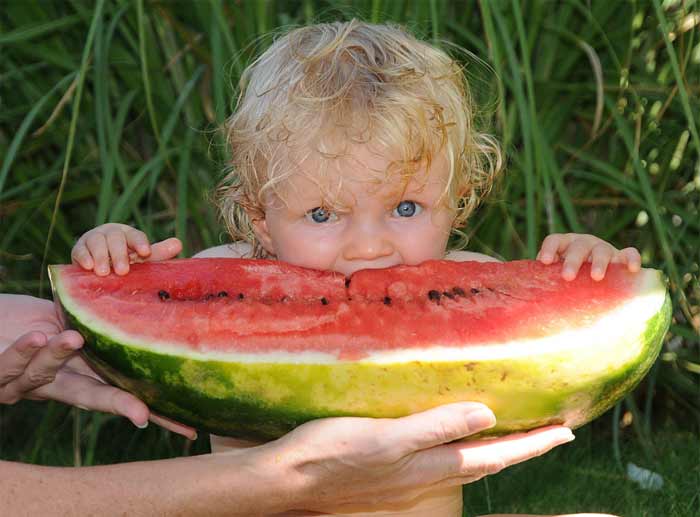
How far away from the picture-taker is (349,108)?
182cm

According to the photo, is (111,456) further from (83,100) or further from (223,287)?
(223,287)

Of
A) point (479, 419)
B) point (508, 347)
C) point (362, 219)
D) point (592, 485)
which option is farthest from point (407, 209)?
point (592, 485)

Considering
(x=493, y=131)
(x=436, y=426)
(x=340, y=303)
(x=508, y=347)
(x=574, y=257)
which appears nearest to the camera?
(x=436, y=426)

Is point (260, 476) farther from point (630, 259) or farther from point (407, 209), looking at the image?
point (630, 259)

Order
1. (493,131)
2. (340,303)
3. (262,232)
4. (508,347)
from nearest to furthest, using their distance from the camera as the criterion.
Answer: (508,347)
(340,303)
(262,232)
(493,131)

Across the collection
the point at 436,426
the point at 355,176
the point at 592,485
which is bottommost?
the point at 592,485

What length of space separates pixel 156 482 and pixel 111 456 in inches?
54.6

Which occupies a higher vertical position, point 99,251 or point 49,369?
point 99,251

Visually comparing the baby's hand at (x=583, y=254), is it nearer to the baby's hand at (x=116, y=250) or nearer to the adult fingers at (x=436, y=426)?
the adult fingers at (x=436, y=426)

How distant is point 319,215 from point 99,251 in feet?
1.29

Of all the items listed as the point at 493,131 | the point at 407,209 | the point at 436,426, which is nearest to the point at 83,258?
the point at 407,209

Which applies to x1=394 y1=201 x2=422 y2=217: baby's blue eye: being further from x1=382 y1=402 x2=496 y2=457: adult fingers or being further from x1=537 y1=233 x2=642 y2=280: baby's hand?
x1=382 y1=402 x2=496 y2=457: adult fingers

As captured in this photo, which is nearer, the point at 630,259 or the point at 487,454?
the point at 487,454

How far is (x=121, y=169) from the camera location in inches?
98.0
